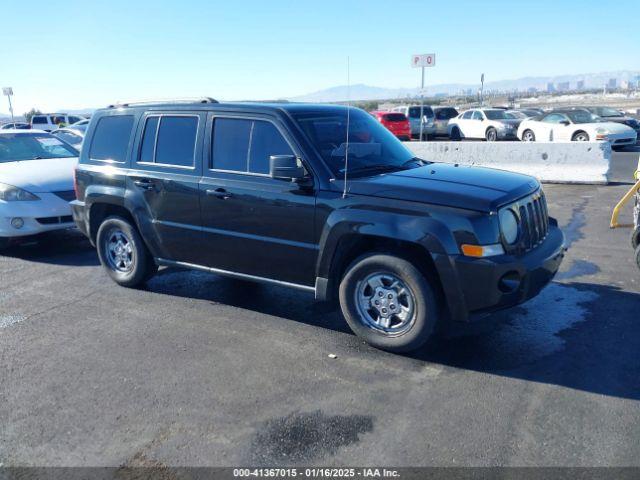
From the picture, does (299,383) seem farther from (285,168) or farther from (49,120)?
(49,120)

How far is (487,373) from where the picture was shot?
4168mm

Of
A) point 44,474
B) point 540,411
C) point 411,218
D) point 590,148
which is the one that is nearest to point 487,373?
point 540,411

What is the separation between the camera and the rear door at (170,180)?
543cm

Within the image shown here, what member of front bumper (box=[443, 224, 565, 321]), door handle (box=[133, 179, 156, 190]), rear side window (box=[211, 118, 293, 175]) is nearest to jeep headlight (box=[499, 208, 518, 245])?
front bumper (box=[443, 224, 565, 321])

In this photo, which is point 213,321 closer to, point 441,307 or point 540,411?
point 441,307

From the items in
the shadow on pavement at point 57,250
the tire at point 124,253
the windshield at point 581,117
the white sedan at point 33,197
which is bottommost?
the shadow on pavement at point 57,250

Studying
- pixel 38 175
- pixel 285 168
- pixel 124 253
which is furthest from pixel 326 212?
pixel 38 175

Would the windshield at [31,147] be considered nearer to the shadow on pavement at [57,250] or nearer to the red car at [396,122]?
the shadow on pavement at [57,250]

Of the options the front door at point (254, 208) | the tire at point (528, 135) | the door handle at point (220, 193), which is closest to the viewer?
the front door at point (254, 208)

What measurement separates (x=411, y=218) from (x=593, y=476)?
2.02 metres

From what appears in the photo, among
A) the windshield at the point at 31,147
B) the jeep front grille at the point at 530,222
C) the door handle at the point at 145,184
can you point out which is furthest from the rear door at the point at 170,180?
the windshield at the point at 31,147

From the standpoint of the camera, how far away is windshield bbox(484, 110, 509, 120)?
24.5m

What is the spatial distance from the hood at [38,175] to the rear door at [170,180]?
2462mm

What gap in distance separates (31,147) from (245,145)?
5948mm
